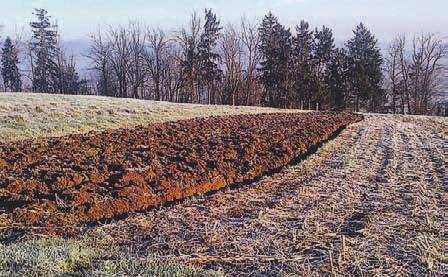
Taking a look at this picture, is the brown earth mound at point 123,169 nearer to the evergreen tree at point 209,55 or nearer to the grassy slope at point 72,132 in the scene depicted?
the grassy slope at point 72,132

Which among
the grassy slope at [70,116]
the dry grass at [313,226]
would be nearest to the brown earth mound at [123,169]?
the dry grass at [313,226]

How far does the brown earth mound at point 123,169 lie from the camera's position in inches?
274

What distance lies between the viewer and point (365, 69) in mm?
50438

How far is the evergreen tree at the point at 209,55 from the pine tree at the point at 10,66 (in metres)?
27.9

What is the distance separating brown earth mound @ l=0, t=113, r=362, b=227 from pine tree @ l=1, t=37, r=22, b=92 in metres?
55.0

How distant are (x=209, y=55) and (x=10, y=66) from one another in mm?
29735

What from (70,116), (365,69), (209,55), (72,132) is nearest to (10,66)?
(209,55)

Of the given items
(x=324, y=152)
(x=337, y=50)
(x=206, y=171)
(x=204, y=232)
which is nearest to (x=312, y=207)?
(x=204, y=232)

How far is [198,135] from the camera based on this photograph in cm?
1447

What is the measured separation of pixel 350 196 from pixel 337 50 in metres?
47.4

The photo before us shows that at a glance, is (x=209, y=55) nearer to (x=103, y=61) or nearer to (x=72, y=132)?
(x=103, y=61)

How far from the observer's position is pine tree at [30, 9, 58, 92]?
5784 cm

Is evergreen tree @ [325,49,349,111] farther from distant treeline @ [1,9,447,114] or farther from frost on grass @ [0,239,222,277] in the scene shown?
frost on grass @ [0,239,222,277]

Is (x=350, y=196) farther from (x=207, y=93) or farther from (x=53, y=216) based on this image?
(x=207, y=93)
